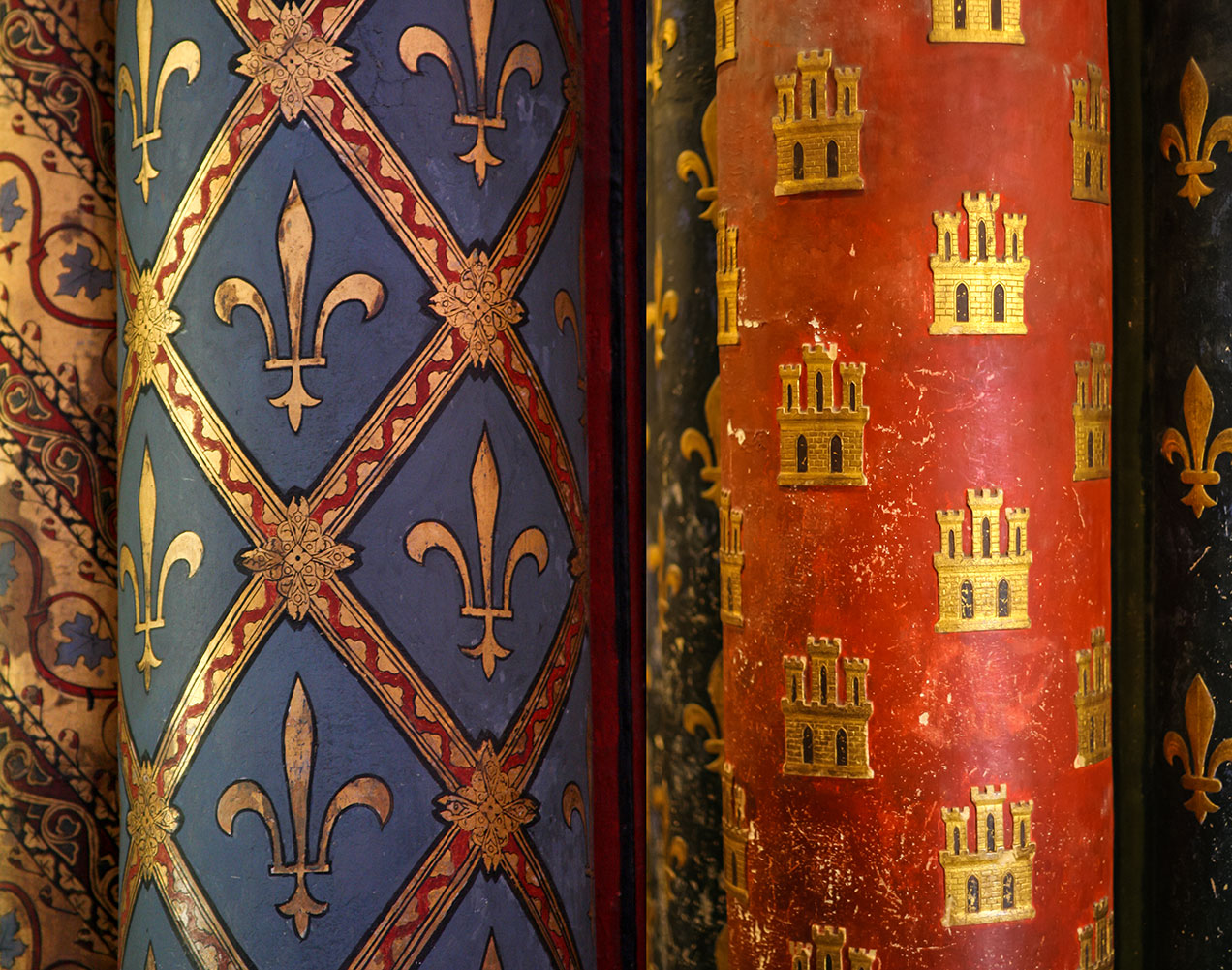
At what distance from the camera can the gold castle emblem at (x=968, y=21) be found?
592mm

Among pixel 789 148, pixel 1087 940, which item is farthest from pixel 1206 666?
pixel 789 148

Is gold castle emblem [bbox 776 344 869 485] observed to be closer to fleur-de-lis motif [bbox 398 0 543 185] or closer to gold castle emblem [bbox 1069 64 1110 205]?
gold castle emblem [bbox 1069 64 1110 205]

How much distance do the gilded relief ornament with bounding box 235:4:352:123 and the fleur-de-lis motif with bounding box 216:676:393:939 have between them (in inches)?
15.4

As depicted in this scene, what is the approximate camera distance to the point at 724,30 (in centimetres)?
67

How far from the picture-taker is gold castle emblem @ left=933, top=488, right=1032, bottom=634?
23.4 inches

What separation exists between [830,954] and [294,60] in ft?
2.11

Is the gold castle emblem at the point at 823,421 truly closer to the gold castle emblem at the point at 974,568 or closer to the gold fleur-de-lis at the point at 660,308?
the gold castle emblem at the point at 974,568

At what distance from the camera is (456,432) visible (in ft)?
2.62

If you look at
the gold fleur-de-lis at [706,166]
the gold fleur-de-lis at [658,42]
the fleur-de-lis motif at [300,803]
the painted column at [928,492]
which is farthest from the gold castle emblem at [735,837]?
the gold fleur-de-lis at [658,42]

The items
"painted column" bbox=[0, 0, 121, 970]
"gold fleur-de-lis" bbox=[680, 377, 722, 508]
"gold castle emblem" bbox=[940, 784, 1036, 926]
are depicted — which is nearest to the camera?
"gold castle emblem" bbox=[940, 784, 1036, 926]

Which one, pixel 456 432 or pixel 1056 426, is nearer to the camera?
pixel 1056 426

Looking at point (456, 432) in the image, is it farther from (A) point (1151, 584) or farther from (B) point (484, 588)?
(A) point (1151, 584)

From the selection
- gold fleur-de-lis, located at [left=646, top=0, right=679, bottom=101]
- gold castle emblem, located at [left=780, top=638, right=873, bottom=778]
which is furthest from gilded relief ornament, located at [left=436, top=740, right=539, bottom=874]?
gold fleur-de-lis, located at [left=646, top=0, right=679, bottom=101]

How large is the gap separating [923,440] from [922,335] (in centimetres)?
5
